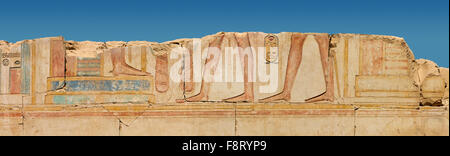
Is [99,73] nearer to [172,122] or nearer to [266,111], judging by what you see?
[172,122]

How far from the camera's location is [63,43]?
19.2 ft

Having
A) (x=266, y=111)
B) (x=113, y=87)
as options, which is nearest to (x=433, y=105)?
(x=266, y=111)

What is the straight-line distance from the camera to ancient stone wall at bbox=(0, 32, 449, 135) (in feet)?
19.0

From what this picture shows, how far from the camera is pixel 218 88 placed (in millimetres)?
5797

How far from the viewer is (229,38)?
5867 millimetres

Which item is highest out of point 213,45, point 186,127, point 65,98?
point 213,45

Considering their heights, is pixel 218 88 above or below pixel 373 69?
below

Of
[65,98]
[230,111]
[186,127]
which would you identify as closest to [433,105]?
[230,111]

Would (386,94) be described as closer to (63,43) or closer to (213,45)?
(213,45)

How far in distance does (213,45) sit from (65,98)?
6.44ft

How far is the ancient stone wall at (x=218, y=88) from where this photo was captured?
19.0ft

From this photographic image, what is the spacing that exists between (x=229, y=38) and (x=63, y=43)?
2.10 m

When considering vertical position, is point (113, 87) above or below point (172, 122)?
above

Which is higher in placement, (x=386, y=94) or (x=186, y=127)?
(x=386, y=94)
